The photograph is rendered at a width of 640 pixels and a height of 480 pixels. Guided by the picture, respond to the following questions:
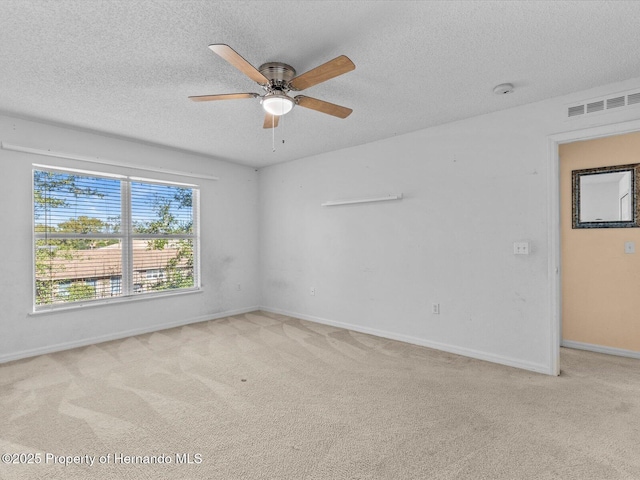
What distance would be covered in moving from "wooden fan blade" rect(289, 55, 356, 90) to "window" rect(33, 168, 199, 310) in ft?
10.2

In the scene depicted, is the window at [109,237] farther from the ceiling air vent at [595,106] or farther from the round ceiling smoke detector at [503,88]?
the ceiling air vent at [595,106]

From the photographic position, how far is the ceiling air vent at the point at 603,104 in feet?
8.55

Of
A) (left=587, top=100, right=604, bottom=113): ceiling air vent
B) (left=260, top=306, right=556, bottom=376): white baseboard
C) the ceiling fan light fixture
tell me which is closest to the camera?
the ceiling fan light fixture

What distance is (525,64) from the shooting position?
93.7 inches

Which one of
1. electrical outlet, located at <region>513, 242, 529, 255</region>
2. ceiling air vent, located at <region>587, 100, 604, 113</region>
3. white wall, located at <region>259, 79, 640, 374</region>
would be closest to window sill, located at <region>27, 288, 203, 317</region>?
white wall, located at <region>259, 79, 640, 374</region>

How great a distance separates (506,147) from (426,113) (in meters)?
0.86

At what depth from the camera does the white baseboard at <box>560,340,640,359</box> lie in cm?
334

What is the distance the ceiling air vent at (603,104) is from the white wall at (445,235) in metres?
0.06

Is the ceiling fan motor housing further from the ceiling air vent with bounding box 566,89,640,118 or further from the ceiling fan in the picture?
the ceiling air vent with bounding box 566,89,640,118

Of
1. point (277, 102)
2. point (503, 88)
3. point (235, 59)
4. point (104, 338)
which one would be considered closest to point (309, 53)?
point (277, 102)

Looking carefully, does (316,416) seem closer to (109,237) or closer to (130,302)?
(130,302)

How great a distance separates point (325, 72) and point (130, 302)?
3.82 m

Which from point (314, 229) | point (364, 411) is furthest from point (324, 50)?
point (314, 229)

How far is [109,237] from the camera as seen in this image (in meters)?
4.07
